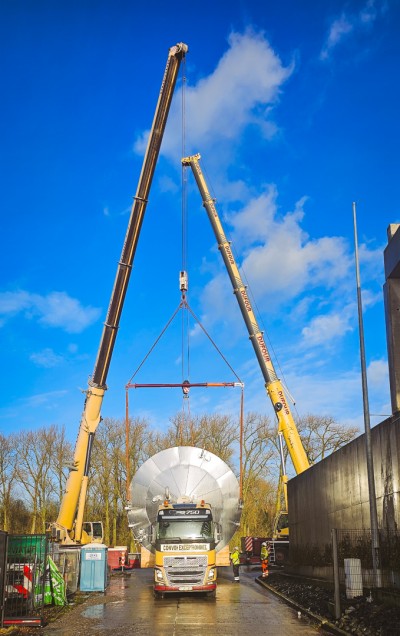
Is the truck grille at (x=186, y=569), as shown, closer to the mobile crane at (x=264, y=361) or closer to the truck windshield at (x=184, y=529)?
the truck windshield at (x=184, y=529)

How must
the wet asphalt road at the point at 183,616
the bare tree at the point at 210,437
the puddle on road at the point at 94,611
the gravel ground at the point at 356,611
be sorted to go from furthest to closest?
the bare tree at the point at 210,437, the puddle on road at the point at 94,611, the wet asphalt road at the point at 183,616, the gravel ground at the point at 356,611

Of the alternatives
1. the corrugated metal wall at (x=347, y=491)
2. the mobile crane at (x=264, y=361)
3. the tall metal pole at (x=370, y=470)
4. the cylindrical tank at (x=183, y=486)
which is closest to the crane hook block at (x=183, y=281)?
the mobile crane at (x=264, y=361)

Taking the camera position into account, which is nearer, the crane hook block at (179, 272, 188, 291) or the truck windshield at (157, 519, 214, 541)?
the truck windshield at (157, 519, 214, 541)

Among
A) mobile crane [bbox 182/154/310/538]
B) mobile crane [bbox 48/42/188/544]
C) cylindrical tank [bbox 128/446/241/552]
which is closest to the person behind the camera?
mobile crane [bbox 48/42/188/544]

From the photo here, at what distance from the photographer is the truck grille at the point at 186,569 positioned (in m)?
21.1

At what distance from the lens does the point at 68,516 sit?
2744cm

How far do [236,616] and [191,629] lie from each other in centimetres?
276

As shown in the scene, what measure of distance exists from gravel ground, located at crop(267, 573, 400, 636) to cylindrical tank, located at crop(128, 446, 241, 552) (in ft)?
25.0

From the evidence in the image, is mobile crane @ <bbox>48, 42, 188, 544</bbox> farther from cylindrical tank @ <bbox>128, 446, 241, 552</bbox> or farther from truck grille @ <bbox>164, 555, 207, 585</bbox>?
truck grille @ <bbox>164, 555, 207, 585</bbox>

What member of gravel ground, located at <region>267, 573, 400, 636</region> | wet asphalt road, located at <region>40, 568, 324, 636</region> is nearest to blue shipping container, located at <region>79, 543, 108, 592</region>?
wet asphalt road, located at <region>40, 568, 324, 636</region>

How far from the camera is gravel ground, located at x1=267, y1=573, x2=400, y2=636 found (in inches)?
472

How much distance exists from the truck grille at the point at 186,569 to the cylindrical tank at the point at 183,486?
7315mm

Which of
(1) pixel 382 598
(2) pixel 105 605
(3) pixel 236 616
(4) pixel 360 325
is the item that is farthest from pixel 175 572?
(4) pixel 360 325

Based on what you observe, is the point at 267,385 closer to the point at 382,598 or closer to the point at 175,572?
the point at 175,572
